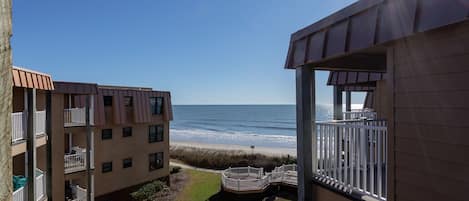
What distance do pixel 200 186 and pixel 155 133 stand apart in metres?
5.06

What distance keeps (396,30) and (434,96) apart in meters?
0.87

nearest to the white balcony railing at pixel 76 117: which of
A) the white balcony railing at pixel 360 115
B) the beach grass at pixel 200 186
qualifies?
the beach grass at pixel 200 186

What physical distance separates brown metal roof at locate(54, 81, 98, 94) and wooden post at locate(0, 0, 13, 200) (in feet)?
44.2

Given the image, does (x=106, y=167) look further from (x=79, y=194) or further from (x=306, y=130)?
(x=306, y=130)

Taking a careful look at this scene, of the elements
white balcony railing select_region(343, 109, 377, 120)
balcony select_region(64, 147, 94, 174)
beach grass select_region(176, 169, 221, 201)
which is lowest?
beach grass select_region(176, 169, 221, 201)

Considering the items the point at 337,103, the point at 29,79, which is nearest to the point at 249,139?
the point at 337,103

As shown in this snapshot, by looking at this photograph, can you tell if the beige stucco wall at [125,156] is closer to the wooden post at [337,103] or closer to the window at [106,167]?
the window at [106,167]

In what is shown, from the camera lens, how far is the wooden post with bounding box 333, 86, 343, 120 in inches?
370

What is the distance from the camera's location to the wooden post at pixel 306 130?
207 inches

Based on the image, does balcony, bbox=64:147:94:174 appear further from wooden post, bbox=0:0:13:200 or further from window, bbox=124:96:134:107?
wooden post, bbox=0:0:13:200

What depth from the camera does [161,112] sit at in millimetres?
21297

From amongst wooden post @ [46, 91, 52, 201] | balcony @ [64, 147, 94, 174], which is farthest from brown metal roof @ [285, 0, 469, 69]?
balcony @ [64, 147, 94, 174]

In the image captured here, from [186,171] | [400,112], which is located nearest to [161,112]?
[186,171]

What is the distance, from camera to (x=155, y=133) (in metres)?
20.9
